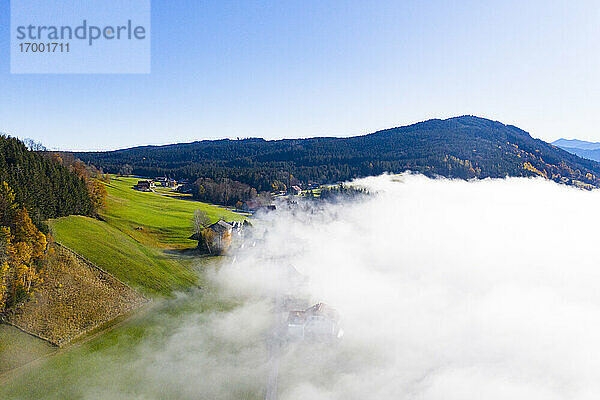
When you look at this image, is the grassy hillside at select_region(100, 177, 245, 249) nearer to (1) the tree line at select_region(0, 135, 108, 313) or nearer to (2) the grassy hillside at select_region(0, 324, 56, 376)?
(1) the tree line at select_region(0, 135, 108, 313)

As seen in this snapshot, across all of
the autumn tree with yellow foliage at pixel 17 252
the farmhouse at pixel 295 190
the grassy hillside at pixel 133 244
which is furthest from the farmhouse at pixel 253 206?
the autumn tree with yellow foliage at pixel 17 252

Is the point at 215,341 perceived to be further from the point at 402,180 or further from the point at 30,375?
the point at 402,180

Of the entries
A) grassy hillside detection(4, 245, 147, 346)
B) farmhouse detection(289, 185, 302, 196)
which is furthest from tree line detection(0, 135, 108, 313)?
farmhouse detection(289, 185, 302, 196)

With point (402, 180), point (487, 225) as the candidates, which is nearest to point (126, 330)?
point (402, 180)

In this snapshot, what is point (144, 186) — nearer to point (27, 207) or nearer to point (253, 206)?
point (253, 206)

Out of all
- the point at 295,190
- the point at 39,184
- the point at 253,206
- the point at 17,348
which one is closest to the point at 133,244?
the point at 39,184

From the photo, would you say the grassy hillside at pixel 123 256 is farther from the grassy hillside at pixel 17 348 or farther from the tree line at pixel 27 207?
the grassy hillside at pixel 17 348
